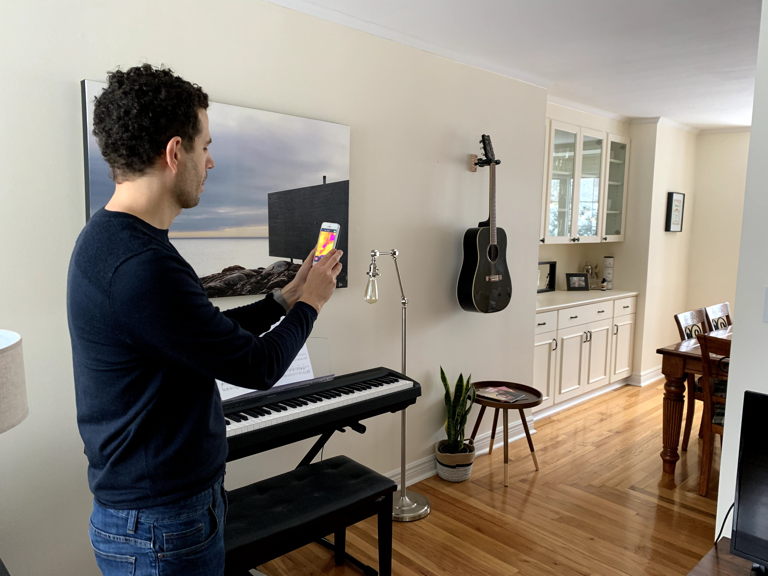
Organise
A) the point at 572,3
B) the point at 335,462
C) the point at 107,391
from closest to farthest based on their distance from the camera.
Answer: the point at 107,391 → the point at 335,462 → the point at 572,3

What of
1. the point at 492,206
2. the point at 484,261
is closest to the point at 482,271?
the point at 484,261

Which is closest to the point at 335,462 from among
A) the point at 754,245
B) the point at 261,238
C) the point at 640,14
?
the point at 261,238

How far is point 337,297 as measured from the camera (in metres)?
2.72

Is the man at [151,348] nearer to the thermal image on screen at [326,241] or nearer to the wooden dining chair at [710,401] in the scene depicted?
the thermal image on screen at [326,241]

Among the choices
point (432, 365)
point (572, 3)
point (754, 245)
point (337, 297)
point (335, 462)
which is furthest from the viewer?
point (432, 365)

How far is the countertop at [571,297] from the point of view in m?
4.16

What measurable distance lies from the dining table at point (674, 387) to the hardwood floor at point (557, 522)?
0.13 m

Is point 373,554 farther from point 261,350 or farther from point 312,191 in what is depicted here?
point 261,350

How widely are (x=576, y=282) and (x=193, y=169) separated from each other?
443 centimetres

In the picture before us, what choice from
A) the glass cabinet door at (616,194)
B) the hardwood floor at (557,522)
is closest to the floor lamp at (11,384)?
the hardwood floor at (557,522)

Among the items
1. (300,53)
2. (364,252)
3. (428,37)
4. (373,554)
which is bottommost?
(373,554)

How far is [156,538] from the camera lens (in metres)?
1.09

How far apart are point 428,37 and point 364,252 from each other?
1.10 m

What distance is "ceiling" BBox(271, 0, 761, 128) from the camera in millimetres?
2469
